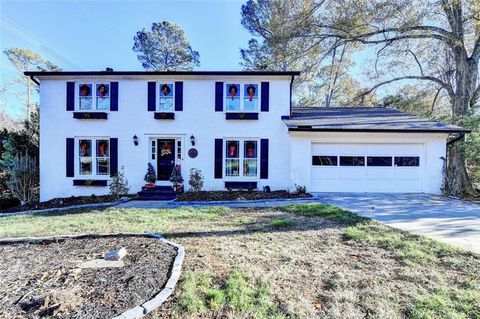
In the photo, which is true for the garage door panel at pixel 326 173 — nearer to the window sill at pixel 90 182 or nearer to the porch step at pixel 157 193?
the porch step at pixel 157 193

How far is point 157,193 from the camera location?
1078cm

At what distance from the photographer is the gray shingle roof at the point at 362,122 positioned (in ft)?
33.6

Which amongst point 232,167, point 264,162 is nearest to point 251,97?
point 264,162

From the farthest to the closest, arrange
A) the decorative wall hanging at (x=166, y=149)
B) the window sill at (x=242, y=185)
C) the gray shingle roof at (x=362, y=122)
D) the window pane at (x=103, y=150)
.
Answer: the decorative wall hanging at (x=166, y=149) → the window pane at (x=103, y=150) → the window sill at (x=242, y=185) → the gray shingle roof at (x=362, y=122)

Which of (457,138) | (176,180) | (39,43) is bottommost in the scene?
(176,180)

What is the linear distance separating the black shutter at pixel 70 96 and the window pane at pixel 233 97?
21.9ft

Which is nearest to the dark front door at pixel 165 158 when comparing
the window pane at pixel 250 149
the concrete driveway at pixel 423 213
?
the window pane at pixel 250 149

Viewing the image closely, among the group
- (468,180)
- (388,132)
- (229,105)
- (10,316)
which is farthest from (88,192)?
(468,180)

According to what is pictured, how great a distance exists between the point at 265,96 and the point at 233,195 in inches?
176

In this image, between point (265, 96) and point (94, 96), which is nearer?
point (265, 96)

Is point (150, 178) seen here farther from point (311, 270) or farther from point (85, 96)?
point (311, 270)

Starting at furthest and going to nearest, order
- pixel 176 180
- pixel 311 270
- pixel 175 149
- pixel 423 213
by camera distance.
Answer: pixel 175 149 < pixel 176 180 < pixel 423 213 < pixel 311 270

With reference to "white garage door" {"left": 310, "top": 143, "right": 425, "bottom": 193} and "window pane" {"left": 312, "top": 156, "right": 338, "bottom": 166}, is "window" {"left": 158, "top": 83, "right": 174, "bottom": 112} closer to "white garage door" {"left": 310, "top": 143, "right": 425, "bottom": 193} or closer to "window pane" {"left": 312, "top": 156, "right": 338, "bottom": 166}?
"white garage door" {"left": 310, "top": 143, "right": 425, "bottom": 193}

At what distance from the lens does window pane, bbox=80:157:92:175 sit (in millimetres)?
11375
